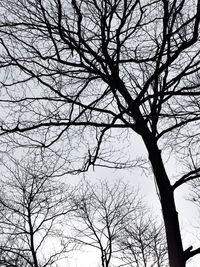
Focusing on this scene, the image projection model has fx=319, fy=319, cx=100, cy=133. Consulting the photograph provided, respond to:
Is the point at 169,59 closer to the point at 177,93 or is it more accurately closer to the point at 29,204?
the point at 177,93

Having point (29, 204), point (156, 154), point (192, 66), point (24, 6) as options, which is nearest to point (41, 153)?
point (156, 154)

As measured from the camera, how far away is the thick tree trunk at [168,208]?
3.79 metres

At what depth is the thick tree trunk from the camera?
379cm

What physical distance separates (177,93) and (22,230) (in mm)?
9251

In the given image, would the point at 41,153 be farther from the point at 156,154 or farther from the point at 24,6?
the point at 24,6

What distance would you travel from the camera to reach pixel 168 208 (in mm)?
4062

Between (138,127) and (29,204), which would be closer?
(138,127)

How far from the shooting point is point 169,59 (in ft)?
13.9

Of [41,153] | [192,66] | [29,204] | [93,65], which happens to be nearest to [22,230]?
[29,204]

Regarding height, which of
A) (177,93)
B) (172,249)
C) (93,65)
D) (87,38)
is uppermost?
(87,38)

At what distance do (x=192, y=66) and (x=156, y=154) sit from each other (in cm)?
140

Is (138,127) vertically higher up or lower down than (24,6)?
lower down

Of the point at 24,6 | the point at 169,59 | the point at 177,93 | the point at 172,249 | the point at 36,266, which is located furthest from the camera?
the point at 36,266

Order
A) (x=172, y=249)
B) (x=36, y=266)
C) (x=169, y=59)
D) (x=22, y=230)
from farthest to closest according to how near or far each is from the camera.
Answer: (x=22, y=230) → (x=36, y=266) → (x=169, y=59) → (x=172, y=249)
